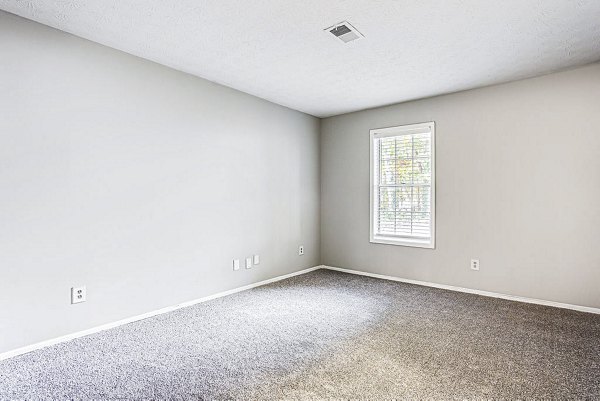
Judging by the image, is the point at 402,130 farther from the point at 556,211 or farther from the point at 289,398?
the point at 289,398

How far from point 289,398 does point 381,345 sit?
0.96 m

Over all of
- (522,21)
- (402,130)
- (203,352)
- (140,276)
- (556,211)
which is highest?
(522,21)

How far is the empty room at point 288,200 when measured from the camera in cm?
229

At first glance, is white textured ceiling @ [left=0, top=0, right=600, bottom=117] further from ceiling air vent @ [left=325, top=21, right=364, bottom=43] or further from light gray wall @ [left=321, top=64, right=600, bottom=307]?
light gray wall @ [left=321, top=64, right=600, bottom=307]

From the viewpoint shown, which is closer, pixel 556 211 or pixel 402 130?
pixel 556 211

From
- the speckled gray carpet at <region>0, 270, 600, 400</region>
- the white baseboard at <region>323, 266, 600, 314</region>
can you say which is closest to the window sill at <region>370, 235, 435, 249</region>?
the white baseboard at <region>323, 266, 600, 314</region>

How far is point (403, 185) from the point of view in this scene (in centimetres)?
465

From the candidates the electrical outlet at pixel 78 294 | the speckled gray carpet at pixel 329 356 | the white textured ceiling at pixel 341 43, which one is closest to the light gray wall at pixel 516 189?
the white textured ceiling at pixel 341 43

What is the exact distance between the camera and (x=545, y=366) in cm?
224

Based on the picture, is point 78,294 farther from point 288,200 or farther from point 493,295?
point 493,295

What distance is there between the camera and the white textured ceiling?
92.1 inches

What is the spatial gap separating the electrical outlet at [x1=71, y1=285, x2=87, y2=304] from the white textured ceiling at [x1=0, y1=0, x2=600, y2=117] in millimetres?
2038

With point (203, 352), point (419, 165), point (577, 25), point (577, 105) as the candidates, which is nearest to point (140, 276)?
point (203, 352)

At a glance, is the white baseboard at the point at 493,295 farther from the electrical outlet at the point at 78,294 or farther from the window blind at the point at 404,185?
the electrical outlet at the point at 78,294
